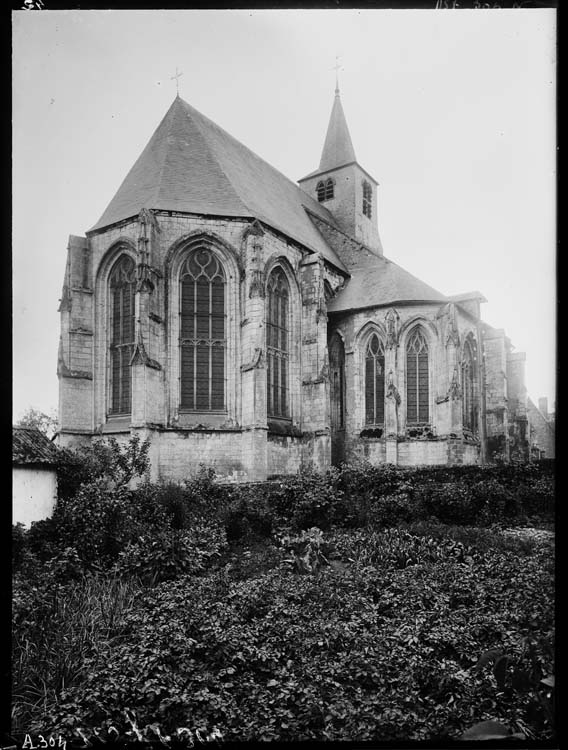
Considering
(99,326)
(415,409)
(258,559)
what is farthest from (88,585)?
(415,409)

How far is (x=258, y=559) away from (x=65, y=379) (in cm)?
993

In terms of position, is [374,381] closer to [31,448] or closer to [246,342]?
[246,342]

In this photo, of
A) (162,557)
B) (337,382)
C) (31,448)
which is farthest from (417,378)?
(31,448)

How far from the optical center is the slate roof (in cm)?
719

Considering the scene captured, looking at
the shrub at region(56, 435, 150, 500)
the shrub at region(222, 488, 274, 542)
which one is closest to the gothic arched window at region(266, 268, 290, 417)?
the shrub at region(56, 435, 150, 500)

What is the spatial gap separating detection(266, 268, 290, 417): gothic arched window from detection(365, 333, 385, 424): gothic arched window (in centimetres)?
452

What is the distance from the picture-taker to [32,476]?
8.40 meters

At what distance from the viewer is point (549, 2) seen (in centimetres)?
471

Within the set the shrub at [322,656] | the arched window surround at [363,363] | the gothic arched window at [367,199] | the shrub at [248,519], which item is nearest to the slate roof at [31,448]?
the shrub at [322,656]

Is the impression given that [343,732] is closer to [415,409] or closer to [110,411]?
[110,411]

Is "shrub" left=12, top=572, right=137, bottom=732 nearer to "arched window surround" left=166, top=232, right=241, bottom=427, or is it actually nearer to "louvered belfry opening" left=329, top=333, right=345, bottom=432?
"arched window surround" left=166, top=232, right=241, bottom=427

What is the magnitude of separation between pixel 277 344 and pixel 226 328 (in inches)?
107

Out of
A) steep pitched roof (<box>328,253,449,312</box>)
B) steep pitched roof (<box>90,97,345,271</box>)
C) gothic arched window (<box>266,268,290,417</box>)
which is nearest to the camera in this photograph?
steep pitched roof (<box>90,97,345,271</box>)

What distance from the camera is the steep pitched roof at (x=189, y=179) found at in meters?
18.9
